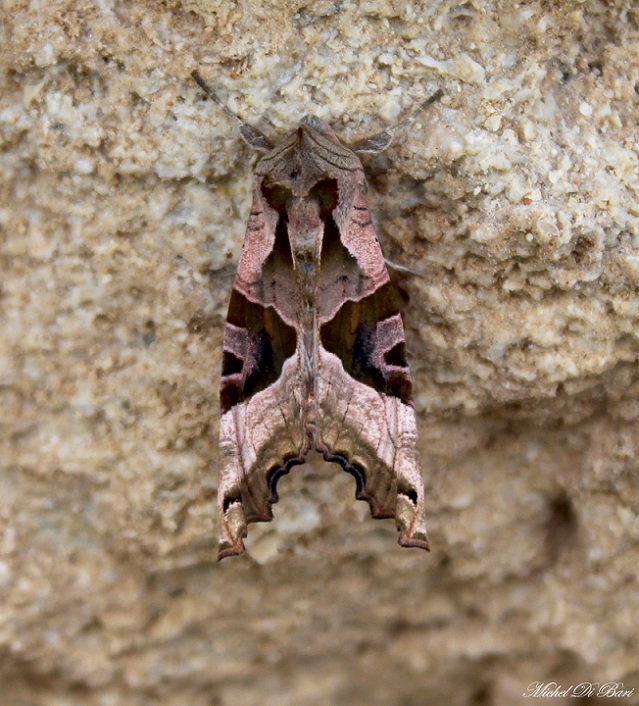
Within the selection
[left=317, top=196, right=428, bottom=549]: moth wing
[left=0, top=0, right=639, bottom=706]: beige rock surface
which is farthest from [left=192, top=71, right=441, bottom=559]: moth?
[left=0, top=0, right=639, bottom=706]: beige rock surface

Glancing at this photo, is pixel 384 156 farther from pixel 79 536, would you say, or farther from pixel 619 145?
pixel 79 536

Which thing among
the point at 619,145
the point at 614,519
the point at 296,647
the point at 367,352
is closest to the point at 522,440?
the point at 614,519

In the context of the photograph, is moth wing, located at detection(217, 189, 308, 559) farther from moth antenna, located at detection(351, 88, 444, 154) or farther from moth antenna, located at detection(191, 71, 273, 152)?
moth antenna, located at detection(351, 88, 444, 154)

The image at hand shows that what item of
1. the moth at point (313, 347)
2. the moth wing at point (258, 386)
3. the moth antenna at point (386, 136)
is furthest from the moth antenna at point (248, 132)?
the moth antenna at point (386, 136)

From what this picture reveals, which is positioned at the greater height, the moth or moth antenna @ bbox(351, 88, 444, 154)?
moth antenna @ bbox(351, 88, 444, 154)

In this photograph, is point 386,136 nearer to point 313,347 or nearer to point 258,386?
point 313,347

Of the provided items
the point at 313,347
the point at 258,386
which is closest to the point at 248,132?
the point at 313,347
